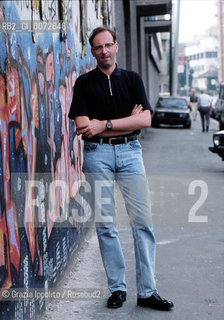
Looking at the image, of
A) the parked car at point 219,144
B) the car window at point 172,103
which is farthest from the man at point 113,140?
the car window at point 172,103

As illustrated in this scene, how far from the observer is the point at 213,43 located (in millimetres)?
183000

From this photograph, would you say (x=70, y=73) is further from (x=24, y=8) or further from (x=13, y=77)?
(x=13, y=77)

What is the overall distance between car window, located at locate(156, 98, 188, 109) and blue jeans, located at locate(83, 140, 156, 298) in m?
26.0

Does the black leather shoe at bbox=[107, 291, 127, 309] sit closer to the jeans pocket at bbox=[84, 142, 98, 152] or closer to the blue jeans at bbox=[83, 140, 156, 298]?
the blue jeans at bbox=[83, 140, 156, 298]

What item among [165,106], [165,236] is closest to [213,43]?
[165,106]

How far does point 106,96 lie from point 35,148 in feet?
2.02

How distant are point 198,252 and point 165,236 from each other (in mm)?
756

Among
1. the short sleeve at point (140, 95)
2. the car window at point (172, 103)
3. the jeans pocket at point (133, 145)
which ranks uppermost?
the short sleeve at point (140, 95)

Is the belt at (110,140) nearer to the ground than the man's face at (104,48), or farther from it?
nearer to the ground

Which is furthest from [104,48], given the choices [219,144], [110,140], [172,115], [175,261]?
[172,115]

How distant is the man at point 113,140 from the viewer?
165 inches

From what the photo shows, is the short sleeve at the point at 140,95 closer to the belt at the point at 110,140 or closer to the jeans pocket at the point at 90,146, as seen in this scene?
the belt at the point at 110,140

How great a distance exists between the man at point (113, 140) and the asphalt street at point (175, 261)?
1.19 ft

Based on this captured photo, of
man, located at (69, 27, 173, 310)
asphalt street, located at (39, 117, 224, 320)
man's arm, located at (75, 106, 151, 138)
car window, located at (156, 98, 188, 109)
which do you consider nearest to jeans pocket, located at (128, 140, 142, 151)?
man, located at (69, 27, 173, 310)
